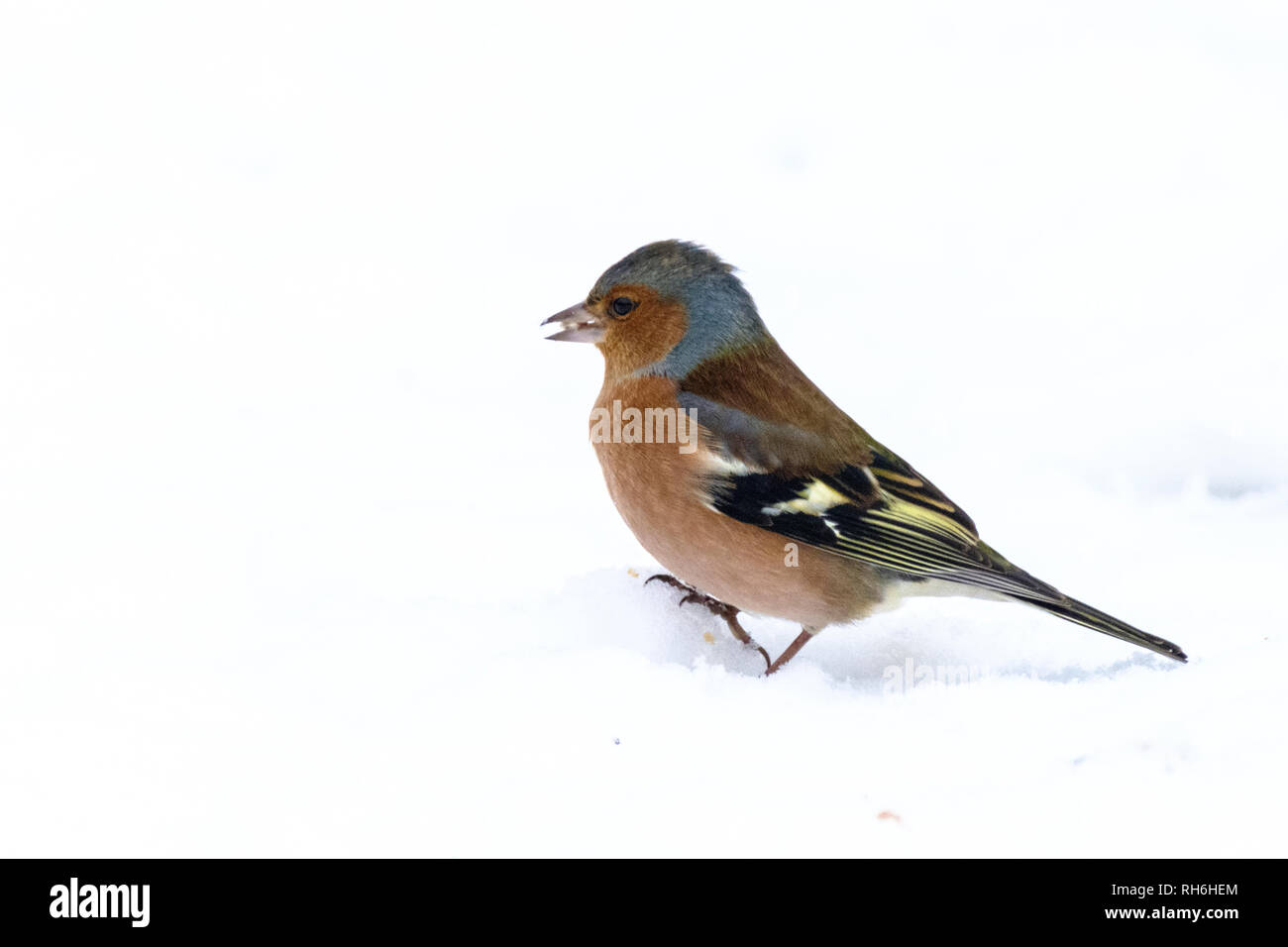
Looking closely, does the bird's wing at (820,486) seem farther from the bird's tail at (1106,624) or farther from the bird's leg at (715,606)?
the bird's leg at (715,606)

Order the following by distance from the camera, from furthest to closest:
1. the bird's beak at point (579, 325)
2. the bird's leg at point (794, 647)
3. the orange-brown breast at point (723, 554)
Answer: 1. the bird's beak at point (579, 325)
2. the bird's leg at point (794, 647)
3. the orange-brown breast at point (723, 554)

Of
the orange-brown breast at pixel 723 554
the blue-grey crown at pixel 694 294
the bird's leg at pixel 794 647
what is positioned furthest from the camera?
the blue-grey crown at pixel 694 294

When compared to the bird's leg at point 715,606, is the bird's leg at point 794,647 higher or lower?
lower

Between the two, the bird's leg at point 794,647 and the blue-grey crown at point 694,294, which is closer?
the bird's leg at point 794,647

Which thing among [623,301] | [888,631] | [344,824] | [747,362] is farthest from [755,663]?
[344,824]

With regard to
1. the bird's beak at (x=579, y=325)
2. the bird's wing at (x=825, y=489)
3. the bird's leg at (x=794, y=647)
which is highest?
the bird's beak at (x=579, y=325)

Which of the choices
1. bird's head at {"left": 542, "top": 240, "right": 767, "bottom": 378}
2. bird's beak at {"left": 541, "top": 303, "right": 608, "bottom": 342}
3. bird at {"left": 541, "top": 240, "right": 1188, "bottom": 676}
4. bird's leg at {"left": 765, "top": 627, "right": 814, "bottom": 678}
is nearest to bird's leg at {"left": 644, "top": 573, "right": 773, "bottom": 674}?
bird at {"left": 541, "top": 240, "right": 1188, "bottom": 676}

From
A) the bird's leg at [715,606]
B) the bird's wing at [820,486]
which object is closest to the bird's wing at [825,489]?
the bird's wing at [820,486]
